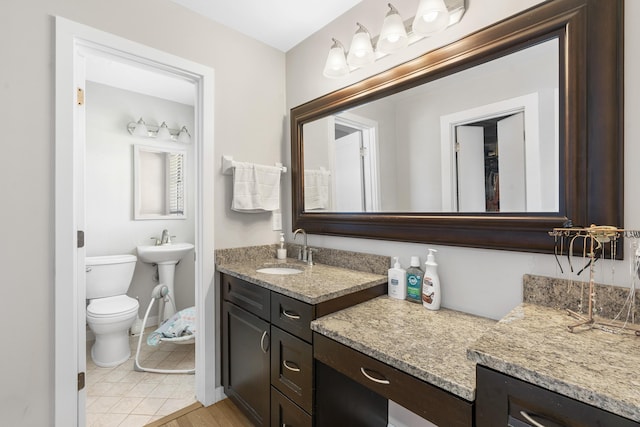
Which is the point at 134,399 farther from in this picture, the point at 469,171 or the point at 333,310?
the point at 469,171

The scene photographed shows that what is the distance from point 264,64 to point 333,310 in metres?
1.79

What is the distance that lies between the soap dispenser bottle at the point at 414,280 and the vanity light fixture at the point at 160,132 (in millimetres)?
2728

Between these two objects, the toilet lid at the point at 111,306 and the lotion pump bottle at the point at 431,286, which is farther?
the toilet lid at the point at 111,306

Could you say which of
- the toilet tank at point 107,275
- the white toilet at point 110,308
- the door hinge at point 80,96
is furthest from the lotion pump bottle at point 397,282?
the toilet tank at point 107,275

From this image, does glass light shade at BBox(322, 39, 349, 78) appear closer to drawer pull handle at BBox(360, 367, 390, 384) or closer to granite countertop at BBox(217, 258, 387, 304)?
granite countertop at BBox(217, 258, 387, 304)

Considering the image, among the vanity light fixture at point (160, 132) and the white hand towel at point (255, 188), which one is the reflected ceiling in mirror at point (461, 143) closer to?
the white hand towel at point (255, 188)

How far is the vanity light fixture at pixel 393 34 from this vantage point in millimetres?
1216

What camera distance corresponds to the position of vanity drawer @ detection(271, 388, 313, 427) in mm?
1166

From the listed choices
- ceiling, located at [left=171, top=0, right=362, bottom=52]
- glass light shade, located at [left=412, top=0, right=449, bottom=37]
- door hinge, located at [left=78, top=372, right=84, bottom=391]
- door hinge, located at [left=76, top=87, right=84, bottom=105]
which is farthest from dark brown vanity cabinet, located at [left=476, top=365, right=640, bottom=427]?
door hinge, located at [left=76, top=87, right=84, bottom=105]

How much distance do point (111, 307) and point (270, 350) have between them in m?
1.61

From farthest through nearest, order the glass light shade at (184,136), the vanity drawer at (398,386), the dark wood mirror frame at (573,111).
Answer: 1. the glass light shade at (184,136)
2. the dark wood mirror frame at (573,111)
3. the vanity drawer at (398,386)

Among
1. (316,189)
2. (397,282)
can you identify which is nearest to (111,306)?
(316,189)

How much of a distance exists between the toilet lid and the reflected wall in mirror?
81 cm

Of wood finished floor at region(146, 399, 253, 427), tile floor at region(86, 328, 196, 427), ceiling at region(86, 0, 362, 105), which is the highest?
ceiling at region(86, 0, 362, 105)
